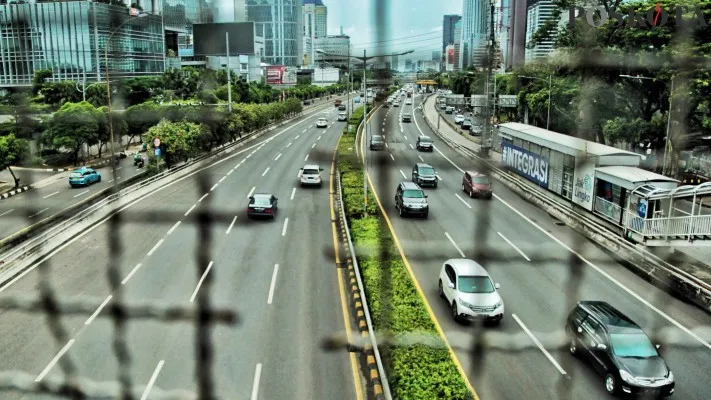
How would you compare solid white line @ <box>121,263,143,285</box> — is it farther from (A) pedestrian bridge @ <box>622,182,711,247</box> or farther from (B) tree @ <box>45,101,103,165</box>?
(A) pedestrian bridge @ <box>622,182,711,247</box>

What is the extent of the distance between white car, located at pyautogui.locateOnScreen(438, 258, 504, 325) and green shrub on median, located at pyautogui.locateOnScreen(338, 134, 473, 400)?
0.22 metres

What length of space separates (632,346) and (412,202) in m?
2.77

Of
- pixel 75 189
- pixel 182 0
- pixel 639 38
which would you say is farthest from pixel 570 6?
pixel 75 189

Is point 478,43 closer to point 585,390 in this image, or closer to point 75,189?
point 585,390

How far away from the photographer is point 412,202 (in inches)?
193

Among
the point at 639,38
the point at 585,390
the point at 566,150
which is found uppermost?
the point at 639,38

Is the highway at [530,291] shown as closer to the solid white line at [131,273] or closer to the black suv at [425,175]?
the black suv at [425,175]

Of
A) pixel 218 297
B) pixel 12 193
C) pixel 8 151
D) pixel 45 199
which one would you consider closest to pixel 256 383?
pixel 218 297

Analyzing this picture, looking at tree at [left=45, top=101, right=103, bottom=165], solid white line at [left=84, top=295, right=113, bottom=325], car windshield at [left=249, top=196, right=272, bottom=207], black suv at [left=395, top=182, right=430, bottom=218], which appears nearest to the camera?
solid white line at [left=84, top=295, right=113, bottom=325]

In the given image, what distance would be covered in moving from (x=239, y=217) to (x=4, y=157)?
10.0ft

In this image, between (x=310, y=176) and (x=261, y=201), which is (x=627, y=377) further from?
(x=310, y=176)

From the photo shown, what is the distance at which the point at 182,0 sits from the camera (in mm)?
1106

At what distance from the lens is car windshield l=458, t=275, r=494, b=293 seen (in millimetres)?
2889

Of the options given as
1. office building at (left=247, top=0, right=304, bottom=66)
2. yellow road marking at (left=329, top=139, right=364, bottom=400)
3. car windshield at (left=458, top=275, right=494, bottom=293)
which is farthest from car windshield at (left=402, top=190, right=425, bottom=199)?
office building at (left=247, top=0, right=304, bottom=66)
